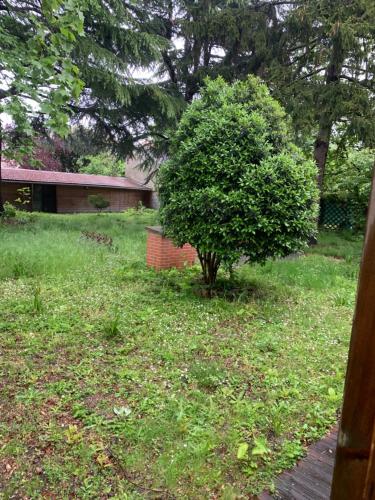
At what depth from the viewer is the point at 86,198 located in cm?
2236

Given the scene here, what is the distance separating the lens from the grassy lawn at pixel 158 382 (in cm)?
195

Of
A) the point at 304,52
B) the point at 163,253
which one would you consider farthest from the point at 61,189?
the point at 163,253

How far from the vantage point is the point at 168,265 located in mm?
6117

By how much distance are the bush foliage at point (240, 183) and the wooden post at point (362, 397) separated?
11.5ft

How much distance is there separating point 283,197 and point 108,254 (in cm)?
412

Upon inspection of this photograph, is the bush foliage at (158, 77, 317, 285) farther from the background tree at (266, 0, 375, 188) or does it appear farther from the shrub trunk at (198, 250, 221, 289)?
the background tree at (266, 0, 375, 188)

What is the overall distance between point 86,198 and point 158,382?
21.0 meters

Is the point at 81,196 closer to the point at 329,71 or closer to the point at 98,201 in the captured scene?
the point at 98,201

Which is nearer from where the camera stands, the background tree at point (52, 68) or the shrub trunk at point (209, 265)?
the background tree at point (52, 68)

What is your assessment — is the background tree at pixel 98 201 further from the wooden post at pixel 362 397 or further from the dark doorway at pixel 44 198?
the wooden post at pixel 362 397

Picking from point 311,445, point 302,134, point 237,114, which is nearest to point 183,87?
point 302,134

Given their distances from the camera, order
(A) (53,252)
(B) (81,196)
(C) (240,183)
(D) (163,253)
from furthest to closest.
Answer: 1. (B) (81,196)
2. (A) (53,252)
3. (D) (163,253)
4. (C) (240,183)

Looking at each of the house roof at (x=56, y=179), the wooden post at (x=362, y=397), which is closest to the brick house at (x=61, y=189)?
the house roof at (x=56, y=179)

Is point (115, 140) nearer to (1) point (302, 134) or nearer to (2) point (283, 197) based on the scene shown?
(1) point (302, 134)
